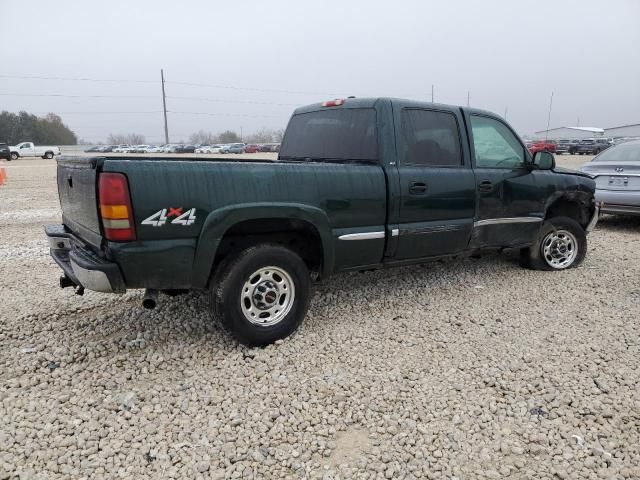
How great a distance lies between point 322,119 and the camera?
4.74m

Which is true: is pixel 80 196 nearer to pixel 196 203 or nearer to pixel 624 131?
pixel 196 203

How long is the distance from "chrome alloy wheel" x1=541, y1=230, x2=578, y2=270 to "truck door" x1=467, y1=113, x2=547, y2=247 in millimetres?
422

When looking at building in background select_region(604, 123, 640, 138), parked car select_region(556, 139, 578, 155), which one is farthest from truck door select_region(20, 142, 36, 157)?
building in background select_region(604, 123, 640, 138)

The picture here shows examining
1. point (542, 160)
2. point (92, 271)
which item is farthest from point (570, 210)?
point (92, 271)

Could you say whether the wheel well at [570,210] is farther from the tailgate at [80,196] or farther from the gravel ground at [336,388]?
the tailgate at [80,196]

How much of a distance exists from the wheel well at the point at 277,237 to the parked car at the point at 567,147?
50.2 meters

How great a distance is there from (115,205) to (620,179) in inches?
326

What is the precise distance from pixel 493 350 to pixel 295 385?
1.59m

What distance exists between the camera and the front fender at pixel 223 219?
10.8ft

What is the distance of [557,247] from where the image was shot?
5812mm

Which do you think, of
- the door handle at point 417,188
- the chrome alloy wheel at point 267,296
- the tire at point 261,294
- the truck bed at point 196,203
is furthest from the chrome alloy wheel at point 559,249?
the chrome alloy wheel at point 267,296

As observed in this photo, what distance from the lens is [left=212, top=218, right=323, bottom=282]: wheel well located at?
3.62 m

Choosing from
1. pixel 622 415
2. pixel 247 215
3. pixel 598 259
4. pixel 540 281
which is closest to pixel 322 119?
pixel 247 215

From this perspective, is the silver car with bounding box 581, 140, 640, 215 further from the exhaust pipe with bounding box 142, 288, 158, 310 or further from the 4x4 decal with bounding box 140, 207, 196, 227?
the exhaust pipe with bounding box 142, 288, 158, 310
